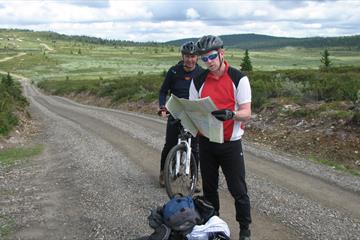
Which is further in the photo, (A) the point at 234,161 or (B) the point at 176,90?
(B) the point at 176,90

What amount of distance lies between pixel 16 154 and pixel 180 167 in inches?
257

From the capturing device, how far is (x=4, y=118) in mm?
14969

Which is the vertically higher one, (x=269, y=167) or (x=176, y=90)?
(x=176, y=90)

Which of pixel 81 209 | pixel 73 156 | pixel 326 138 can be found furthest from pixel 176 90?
pixel 326 138

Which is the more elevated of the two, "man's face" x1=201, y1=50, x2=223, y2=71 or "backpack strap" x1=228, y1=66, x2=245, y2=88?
"man's face" x1=201, y1=50, x2=223, y2=71

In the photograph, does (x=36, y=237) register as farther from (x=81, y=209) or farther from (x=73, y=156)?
(x=73, y=156)

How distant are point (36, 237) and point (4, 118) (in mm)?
10103

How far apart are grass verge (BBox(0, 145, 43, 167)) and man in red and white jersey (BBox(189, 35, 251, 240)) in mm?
7080

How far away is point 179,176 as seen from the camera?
7168mm

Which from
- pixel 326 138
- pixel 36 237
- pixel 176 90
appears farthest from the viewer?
pixel 326 138

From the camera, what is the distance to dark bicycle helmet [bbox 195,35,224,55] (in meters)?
4.71

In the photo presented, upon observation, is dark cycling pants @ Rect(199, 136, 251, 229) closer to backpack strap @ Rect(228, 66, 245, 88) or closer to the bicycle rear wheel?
backpack strap @ Rect(228, 66, 245, 88)

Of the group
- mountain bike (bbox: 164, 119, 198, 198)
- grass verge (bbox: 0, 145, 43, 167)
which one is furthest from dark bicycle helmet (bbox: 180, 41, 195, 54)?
grass verge (bbox: 0, 145, 43, 167)

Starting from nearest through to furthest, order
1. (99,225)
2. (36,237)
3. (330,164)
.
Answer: (36,237) < (99,225) < (330,164)
